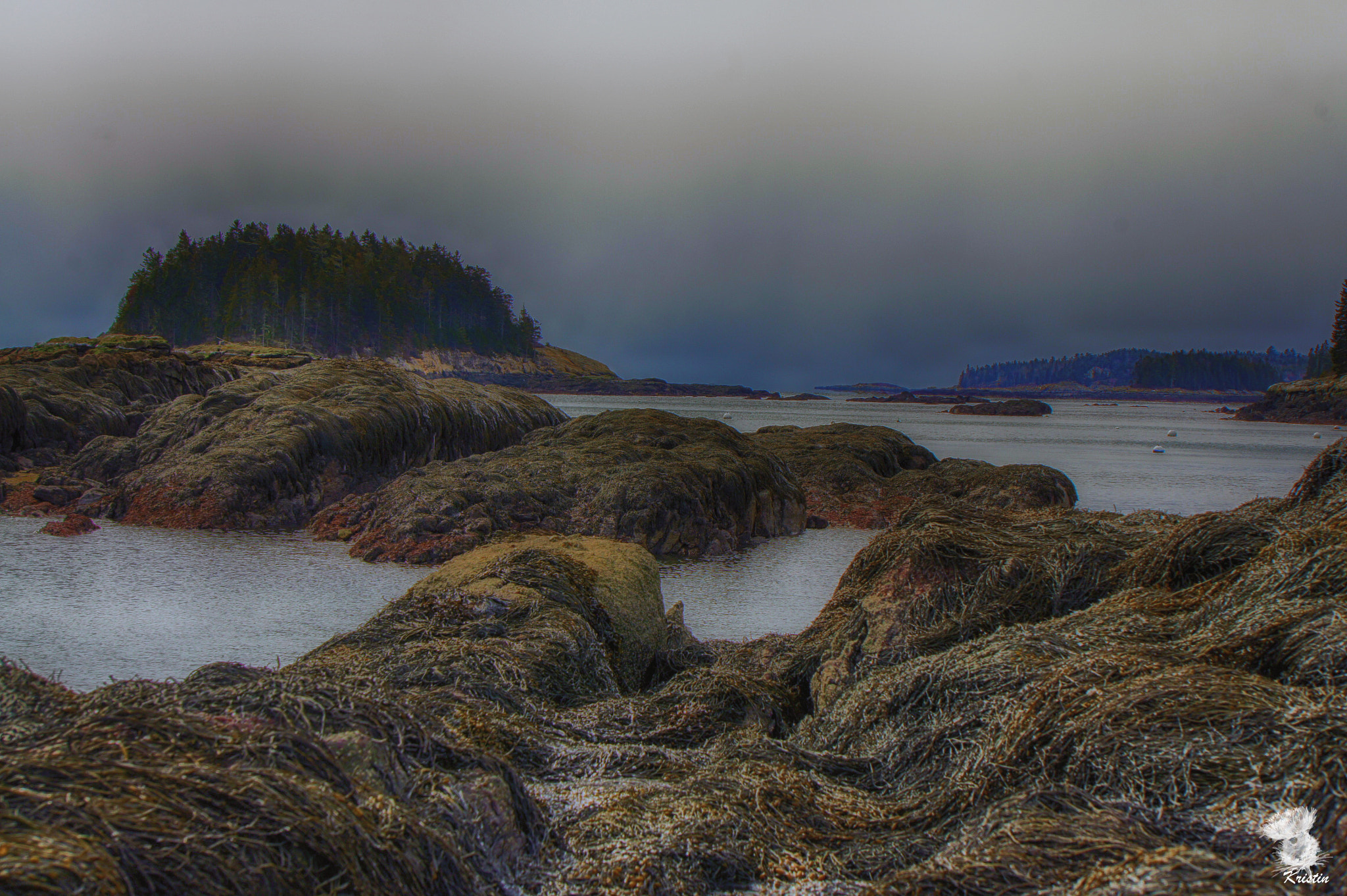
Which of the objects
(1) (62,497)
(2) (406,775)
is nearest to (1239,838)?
(2) (406,775)

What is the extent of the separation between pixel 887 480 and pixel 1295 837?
1623cm

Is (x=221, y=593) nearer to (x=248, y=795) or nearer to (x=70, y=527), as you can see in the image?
(x=70, y=527)

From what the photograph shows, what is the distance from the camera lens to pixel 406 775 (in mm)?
2486

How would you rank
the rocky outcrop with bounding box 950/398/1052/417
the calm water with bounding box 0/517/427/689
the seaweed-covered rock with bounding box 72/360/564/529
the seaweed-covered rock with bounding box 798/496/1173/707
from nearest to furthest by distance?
the seaweed-covered rock with bounding box 798/496/1173/707 → the calm water with bounding box 0/517/427/689 → the seaweed-covered rock with bounding box 72/360/564/529 → the rocky outcrop with bounding box 950/398/1052/417

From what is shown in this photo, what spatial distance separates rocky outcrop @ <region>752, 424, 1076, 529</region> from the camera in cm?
1530

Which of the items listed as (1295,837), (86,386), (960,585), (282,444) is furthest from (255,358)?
(1295,837)

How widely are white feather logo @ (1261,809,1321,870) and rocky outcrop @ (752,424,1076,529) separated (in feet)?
38.2

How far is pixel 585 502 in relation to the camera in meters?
12.1

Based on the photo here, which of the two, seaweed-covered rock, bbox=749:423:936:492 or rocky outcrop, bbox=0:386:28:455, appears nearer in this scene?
rocky outcrop, bbox=0:386:28:455

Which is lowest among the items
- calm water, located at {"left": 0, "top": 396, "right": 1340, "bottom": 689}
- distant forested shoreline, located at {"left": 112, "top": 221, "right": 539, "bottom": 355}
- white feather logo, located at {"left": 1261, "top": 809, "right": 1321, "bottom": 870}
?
calm water, located at {"left": 0, "top": 396, "right": 1340, "bottom": 689}

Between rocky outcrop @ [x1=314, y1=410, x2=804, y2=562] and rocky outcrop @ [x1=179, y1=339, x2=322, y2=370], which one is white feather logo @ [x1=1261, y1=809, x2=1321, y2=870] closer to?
rocky outcrop @ [x1=314, y1=410, x2=804, y2=562]

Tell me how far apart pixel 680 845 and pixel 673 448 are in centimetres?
1249

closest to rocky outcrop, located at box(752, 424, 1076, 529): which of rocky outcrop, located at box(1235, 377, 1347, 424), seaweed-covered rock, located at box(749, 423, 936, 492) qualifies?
seaweed-covered rock, located at box(749, 423, 936, 492)

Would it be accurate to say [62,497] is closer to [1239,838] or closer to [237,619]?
[237,619]
